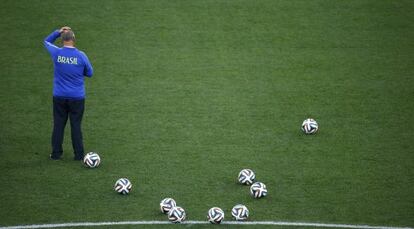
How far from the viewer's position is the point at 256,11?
769 inches

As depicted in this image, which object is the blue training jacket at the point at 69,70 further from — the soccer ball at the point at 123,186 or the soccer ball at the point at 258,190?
the soccer ball at the point at 258,190

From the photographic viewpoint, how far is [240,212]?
33.1 ft

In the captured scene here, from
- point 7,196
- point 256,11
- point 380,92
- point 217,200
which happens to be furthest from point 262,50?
point 7,196

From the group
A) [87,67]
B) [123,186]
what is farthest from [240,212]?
[87,67]

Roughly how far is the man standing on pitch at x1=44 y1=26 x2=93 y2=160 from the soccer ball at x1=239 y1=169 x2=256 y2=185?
306cm

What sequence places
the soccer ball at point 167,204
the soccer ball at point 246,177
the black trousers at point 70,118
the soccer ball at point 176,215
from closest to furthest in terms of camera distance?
the soccer ball at point 176,215, the soccer ball at point 167,204, the soccer ball at point 246,177, the black trousers at point 70,118

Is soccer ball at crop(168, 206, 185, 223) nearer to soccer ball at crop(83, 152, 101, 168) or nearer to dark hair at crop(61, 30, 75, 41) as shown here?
soccer ball at crop(83, 152, 101, 168)

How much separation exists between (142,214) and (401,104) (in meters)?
7.25

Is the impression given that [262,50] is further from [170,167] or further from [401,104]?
[170,167]

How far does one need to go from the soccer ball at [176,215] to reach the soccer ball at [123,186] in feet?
4.08

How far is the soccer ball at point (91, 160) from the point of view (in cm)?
1198

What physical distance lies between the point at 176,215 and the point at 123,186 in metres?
1.39

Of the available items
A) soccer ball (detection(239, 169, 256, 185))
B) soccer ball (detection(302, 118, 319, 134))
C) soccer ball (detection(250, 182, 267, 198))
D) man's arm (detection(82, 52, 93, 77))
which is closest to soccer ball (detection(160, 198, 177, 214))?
soccer ball (detection(250, 182, 267, 198))

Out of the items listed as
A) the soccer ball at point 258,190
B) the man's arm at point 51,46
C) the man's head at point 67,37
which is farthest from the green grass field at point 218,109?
the man's head at point 67,37
